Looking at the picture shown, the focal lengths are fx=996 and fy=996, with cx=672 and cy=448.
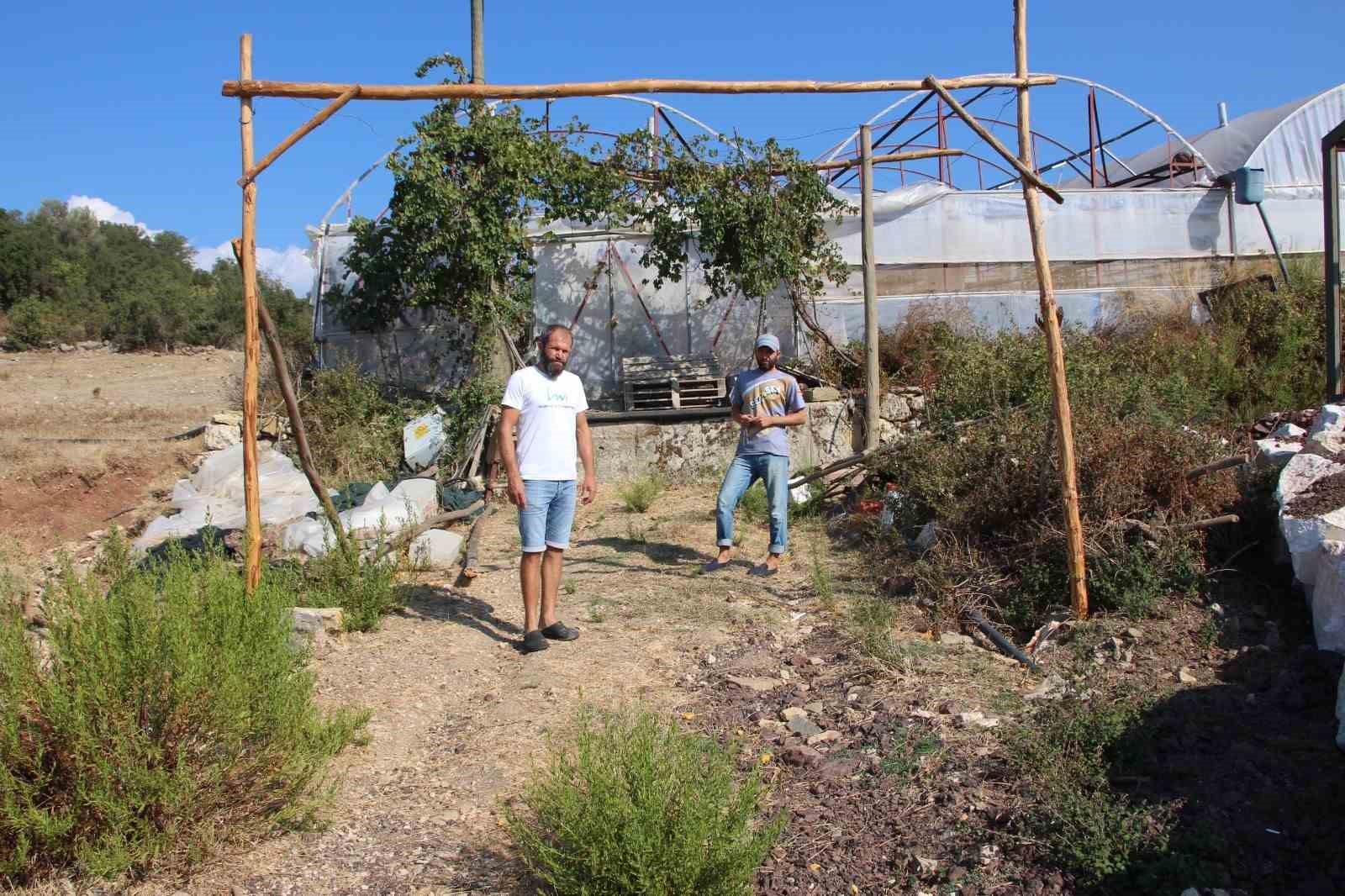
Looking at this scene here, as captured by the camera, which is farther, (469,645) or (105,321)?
(105,321)

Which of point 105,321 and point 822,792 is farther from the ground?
point 105,321

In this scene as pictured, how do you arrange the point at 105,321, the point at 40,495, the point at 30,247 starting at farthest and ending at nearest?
the point at 30,247, the point at 105,321, the point at 40,495

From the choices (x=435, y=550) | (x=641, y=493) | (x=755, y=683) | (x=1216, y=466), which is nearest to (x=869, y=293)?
(x=641, y=493)

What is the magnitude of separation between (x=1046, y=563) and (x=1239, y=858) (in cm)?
274

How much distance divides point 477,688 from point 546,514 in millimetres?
996

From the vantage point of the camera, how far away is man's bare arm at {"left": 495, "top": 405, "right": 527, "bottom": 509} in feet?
17.4

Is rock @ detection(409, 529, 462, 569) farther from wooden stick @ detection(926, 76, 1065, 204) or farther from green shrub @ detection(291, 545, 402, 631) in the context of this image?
wooden stick @ detection(926, 76, 1065, 204)

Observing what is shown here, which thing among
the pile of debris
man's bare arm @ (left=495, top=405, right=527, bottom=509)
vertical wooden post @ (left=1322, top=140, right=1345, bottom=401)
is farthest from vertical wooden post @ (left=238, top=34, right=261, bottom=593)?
vertical wooden post @ (left=1322, top=140, right=1345, bottom=401)

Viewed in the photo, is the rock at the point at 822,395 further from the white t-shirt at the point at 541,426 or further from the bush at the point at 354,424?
the white t-shirt at the point at 541,426

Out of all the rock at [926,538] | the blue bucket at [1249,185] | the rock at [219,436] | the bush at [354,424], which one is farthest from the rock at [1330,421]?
the rock at [219,436]

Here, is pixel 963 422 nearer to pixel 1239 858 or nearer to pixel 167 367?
pixel 1239 858

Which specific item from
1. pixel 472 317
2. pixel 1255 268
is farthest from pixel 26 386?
pixel 1255 268

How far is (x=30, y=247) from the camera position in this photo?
30.2 m

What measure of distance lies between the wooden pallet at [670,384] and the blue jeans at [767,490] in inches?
184
